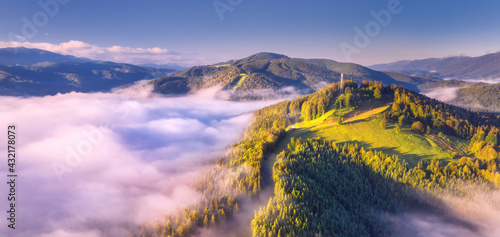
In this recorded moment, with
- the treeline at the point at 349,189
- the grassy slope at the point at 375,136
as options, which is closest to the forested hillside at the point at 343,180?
the treeline at the point at 349,189

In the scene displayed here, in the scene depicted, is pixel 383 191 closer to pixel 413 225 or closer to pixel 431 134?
pixel 413 225

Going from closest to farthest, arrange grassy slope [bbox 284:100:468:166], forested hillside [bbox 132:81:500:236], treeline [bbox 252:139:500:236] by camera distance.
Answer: treeline [bbox 252:139:500:236] → forested hillside [bbox 132:81:500:236] → grassy slope [bbox 284:100:468:166]

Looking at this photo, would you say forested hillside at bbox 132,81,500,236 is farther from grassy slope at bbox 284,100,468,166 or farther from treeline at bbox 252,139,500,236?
grassy slope at bbox 284,100,468,166

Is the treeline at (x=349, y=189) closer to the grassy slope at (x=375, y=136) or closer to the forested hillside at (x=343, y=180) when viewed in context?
the forested hillside at (x=343, y=180)

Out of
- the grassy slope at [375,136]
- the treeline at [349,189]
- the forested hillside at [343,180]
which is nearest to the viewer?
the treeline at [349,189]

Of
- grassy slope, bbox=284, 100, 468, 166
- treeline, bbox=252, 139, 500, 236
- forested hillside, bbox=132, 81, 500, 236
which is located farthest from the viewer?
grassy slope, bbox=284, 100, 468, 166

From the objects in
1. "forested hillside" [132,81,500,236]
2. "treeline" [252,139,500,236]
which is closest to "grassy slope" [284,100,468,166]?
"forested hillside" [132,81,500,236]

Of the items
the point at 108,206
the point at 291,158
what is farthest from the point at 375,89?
the point at 108,206
